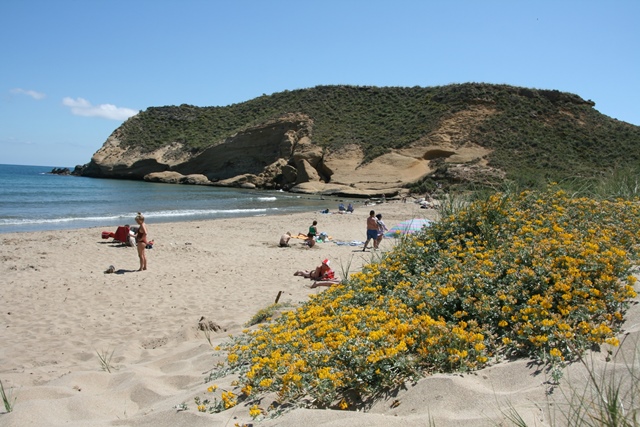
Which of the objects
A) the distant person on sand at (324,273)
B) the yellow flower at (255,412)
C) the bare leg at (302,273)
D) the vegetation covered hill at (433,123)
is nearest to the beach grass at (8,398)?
the yellow flower at (255,412)

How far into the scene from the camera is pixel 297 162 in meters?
52.0

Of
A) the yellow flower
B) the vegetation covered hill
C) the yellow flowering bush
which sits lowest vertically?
the yellow flower

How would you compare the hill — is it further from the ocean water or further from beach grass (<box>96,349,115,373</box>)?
beach grass (<box>96,349,115,373</box>)

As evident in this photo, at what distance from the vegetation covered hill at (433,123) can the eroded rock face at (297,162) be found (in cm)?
134

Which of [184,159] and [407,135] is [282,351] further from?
[184,159]

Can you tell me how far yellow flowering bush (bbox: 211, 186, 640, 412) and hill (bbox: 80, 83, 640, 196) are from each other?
111ft

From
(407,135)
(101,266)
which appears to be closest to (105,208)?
(101,266)

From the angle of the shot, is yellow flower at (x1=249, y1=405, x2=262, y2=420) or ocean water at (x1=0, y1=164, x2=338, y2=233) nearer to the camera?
yellow flower at (x1=249, y1=405, x2=262, y2=420)

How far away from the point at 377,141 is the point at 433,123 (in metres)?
6.38

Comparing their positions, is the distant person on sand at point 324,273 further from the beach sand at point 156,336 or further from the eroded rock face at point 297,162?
the eroded rock face at point 297,162

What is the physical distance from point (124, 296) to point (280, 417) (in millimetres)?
6915

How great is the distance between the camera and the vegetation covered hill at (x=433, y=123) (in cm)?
4544

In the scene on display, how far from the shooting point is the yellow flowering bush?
125 inches

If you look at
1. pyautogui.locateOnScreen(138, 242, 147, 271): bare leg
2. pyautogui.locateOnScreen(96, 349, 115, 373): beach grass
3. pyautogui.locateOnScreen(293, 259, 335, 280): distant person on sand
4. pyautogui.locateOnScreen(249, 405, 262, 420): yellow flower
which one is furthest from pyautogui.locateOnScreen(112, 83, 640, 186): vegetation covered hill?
pyautogui.locateOnScreen(249, 405, 262, 420): yellow flower
